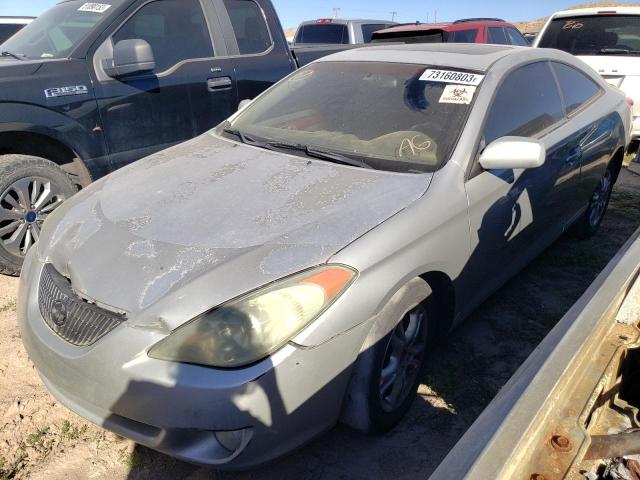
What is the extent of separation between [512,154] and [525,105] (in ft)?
2.68

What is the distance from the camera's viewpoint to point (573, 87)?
12.7 feet

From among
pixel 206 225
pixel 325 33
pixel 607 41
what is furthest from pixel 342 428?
pixel 325 33

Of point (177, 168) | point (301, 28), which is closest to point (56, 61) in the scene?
point (177, 168)

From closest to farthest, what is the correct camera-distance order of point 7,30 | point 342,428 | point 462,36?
point 342,428, point 7,30, point 462,36

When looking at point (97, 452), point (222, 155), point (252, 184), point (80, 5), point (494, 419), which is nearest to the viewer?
point (494, 419)

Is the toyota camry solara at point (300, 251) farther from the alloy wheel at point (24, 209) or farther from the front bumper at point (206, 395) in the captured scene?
the alloy wheel at point (24, 209)

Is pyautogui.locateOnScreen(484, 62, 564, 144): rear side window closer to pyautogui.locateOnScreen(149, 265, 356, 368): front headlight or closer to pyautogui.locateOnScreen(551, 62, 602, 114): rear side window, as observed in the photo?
pyautogui.locateOnScreen(551, 62, 602, 114): rear side window

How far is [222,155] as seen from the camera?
295 cm

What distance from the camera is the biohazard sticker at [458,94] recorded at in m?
2.85

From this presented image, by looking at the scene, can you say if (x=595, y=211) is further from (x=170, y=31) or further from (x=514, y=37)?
(x=514, y=37)

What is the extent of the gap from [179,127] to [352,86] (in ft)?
5.81

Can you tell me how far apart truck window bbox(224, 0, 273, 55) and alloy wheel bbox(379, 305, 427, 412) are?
3.37m

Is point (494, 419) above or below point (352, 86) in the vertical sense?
below

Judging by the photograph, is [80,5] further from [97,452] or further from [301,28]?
[301,28]
